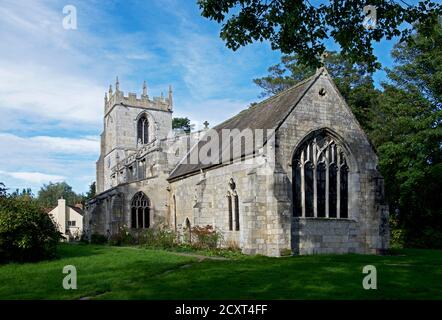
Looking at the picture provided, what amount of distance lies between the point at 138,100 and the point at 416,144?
1357 inches

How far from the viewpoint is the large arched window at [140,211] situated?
3334 cm

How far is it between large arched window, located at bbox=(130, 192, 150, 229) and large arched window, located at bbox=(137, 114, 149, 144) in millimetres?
22486

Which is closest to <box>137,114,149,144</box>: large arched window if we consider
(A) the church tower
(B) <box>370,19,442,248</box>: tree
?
(A) the church tower

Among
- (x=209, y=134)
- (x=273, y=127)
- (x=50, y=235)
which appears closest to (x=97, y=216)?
(x=209, y=134)

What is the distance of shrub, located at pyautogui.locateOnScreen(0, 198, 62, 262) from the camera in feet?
57.1

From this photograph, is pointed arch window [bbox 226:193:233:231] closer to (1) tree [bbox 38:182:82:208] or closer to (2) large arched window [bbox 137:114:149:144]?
(2) large arched window [bbox 137:114:149:144]

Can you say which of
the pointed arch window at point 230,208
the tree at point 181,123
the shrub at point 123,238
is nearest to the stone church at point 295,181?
the pointed arch window at point 230,208

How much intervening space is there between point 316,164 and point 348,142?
7.23 feet

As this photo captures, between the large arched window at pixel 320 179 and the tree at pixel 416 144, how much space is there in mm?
8428

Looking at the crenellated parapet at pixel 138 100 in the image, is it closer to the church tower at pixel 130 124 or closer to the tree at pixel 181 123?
the church tower at pixel 130 124

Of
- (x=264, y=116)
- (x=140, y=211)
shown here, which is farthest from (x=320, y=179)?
(x=140, y=211)

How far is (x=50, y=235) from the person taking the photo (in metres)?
18.7

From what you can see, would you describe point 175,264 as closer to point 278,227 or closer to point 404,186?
point 278,227

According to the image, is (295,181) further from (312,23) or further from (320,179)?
(312,23)
